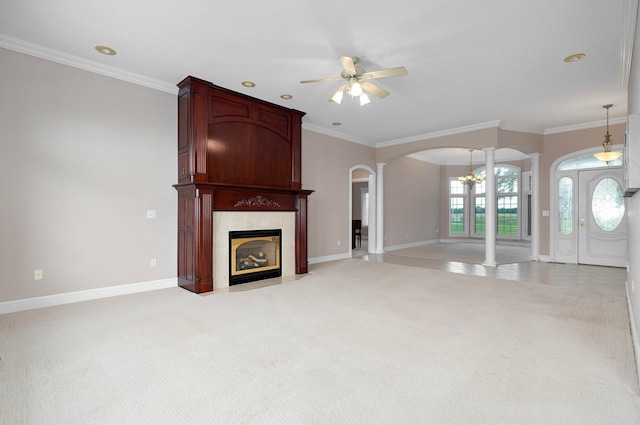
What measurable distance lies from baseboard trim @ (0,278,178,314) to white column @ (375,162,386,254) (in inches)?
213

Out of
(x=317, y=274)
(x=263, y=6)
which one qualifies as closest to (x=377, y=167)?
(x=317, y=274)

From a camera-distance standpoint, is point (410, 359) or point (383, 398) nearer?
point (383, 398)

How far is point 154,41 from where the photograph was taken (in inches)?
136

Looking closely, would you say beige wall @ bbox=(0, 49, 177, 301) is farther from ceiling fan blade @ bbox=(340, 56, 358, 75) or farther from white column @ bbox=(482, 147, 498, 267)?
white column @ bbox=(482, 147, 498, 267)

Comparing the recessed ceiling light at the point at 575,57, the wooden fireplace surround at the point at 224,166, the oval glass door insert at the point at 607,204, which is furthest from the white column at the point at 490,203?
the wooden fireplace surround at the point at 224,166

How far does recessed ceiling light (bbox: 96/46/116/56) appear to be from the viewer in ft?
11.8

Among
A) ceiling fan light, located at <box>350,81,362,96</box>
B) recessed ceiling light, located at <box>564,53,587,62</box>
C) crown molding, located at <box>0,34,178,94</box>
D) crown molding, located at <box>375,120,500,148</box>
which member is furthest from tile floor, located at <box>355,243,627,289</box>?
crown molding, located at <box>0,34,178,94</box>

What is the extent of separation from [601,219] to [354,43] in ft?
21.8

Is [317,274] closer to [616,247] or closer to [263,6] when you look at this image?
[263,6]

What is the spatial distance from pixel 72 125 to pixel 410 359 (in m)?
4.54

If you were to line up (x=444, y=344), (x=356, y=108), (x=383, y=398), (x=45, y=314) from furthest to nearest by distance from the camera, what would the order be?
(x=356, y=108) → (x=45, y=314) → (x=444, y=344) → (x=383, y=398)

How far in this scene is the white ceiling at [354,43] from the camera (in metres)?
2.89

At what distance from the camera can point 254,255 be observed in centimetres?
524

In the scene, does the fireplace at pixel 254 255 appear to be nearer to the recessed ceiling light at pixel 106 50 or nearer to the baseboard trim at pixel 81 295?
the baseboard trim at pixel 81 295
